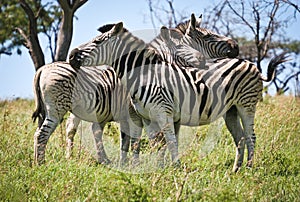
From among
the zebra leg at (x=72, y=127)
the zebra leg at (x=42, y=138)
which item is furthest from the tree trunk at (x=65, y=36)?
the zebra leg at (x=42, y=138)

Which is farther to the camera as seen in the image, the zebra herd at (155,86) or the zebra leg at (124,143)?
the zebra leg at (124,143)

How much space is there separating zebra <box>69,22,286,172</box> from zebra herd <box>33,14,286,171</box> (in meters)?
0.01

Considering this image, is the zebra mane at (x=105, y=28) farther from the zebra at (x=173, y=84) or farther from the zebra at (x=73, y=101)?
the zebra at (x=73, y=101)

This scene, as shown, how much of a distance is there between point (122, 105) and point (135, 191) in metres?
3.11

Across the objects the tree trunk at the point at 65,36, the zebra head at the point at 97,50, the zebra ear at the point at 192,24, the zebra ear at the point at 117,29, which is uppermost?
the tree trunk at the point at 65,36

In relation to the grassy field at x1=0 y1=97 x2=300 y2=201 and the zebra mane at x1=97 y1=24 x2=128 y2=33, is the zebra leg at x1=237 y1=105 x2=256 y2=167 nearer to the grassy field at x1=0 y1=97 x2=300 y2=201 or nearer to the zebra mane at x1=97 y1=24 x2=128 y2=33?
the grassy field at x1=0 y1=97 x2=300 y2=201

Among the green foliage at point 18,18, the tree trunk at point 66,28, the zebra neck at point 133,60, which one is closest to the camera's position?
the zebra neck at point 133,60

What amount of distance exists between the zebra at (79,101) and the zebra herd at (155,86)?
13mm

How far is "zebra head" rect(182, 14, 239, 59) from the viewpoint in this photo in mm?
7059

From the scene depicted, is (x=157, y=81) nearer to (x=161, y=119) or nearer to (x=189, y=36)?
(x=161, y=119)

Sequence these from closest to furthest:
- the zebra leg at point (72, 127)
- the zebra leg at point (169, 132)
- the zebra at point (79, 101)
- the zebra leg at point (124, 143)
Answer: the zebra leg at point (169, 132) → the zebra at point (79, 101) → the zebra leg at point (124, 143) → the zebra leg at point (72, 127)

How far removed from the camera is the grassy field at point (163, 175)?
414 cm

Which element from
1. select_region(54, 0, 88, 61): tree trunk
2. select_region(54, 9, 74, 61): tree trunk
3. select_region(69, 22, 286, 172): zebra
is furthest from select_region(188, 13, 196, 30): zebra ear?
select_region(54, 9, 74, 61): tree trunk

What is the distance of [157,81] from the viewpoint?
602 centimetres
